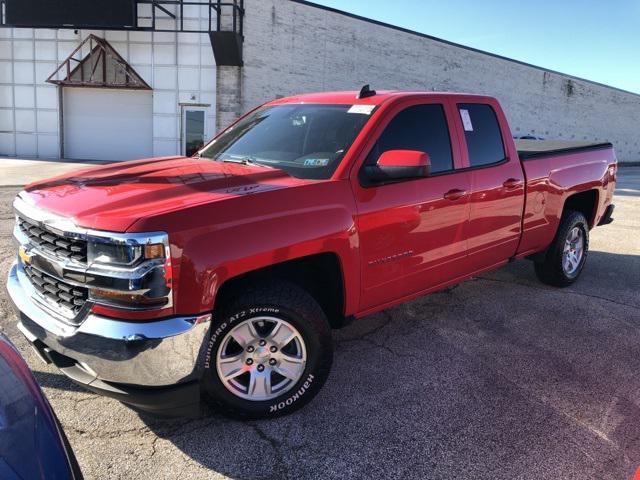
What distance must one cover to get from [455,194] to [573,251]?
263 cm

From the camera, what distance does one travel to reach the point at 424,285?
160 inches

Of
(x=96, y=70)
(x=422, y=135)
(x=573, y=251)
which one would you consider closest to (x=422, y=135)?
(x=422, y=135)

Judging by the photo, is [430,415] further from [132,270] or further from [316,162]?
[132,270]

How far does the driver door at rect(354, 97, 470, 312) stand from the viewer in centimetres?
351

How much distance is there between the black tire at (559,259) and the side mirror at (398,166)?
9.41 feet

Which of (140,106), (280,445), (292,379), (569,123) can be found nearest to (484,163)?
(292,379)

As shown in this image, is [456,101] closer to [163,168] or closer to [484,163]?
[484,163]

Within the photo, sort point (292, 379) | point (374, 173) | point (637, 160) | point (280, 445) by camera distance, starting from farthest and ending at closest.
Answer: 1. point (637, 160)
2. point (374, 173)
3. point (292, 379)
4. point (280, 445)

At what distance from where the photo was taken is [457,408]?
3.40 m

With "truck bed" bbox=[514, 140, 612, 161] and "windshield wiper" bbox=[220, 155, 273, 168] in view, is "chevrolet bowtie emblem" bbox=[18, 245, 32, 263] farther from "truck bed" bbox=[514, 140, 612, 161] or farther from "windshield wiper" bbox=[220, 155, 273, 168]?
"truck bed" bbox=[514, 140, 612, 161]

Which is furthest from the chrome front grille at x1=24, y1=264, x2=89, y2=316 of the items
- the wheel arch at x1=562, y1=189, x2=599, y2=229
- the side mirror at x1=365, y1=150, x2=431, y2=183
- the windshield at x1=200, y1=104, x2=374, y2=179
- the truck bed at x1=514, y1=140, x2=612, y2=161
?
the wheel arch at x1=562, y1=189, x2=599, y2=229

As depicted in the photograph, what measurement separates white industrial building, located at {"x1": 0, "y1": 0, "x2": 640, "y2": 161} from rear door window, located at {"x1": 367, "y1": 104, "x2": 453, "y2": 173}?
55.5 ft

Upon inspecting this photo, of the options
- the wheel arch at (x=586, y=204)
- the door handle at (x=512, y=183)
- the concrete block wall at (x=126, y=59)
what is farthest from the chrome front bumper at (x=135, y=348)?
the concrete block wall at (x=126, y=59)

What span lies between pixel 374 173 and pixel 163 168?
1.46 meters
